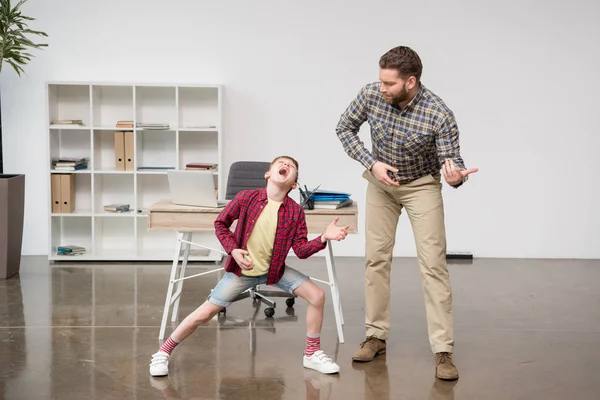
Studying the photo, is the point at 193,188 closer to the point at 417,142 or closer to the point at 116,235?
the point at 417,142

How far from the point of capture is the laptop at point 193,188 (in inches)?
181

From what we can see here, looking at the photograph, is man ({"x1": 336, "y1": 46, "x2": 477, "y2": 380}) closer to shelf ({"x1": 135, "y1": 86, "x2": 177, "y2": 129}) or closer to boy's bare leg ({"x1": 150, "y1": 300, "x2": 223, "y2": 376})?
boy's bare leg ({"x1": 150, "y1": 300, "x2": 223, "y2": 376})

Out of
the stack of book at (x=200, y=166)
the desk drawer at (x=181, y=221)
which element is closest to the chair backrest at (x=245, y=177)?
the desk drawer at (x=181, y=221)

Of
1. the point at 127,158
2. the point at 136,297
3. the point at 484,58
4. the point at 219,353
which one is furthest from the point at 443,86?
the point at 219,353

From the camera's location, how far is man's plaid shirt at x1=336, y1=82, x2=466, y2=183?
12.7 feet

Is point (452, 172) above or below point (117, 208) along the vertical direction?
above

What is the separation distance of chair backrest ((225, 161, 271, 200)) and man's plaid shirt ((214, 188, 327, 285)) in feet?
5.20

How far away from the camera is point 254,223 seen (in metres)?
3.91

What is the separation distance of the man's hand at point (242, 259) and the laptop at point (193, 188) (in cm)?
88

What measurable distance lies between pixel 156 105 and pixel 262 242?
379 cm

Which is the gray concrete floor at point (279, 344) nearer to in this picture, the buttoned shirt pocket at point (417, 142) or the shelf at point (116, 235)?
the shelf at point (116, 235)

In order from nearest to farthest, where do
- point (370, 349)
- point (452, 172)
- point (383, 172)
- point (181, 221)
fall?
point (452, 172) → point (383, 172) → point (370, 349) → point (181, 221)

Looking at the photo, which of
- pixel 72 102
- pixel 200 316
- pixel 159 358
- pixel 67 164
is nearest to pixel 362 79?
pixel 72 102

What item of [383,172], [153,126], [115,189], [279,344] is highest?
[153,126]
